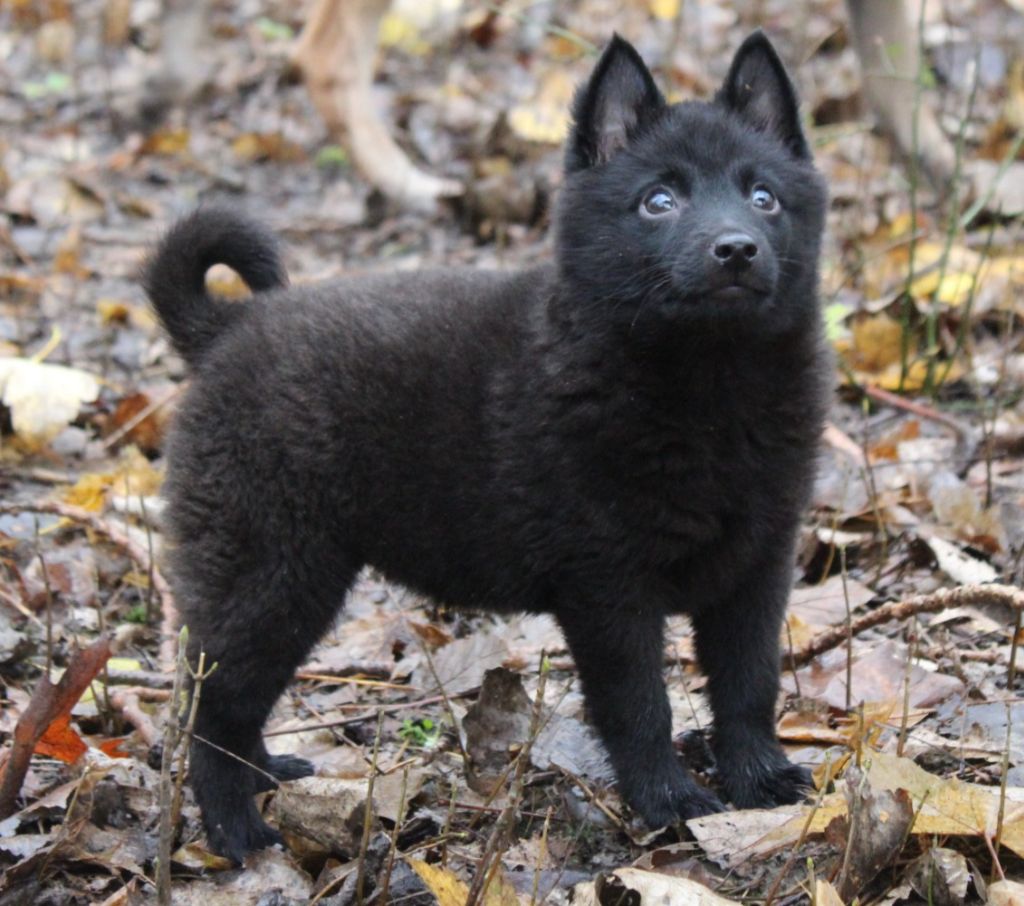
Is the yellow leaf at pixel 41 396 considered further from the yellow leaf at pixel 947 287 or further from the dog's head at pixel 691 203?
the yellow leaf at pixel 947 287

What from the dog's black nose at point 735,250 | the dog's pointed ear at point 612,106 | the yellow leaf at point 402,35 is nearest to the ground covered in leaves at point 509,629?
the dog's black nose at point 735,250

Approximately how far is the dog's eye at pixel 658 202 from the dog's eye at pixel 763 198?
0.62 feet

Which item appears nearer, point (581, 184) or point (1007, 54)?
point (581, 184)

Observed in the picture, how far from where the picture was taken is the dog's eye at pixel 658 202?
137 inches

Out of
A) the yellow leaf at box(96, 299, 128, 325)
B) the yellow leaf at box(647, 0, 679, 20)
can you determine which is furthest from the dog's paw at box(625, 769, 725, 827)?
the yellow leaf at box(647, 0, 679, 20)

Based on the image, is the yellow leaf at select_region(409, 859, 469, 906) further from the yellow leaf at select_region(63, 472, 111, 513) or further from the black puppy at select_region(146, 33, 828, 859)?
the yellow leaf at select_region(63, 472, 111, 513)

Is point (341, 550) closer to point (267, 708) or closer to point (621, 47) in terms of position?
point (267, 708)

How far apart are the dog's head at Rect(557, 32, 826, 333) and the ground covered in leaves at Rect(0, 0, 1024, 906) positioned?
866 millimetres

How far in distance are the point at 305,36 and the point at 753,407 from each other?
4.83m

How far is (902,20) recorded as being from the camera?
6594 mm

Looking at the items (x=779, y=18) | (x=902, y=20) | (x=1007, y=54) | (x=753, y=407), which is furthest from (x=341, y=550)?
(x=779, y=18)

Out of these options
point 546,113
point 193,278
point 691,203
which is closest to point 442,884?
point 691,203

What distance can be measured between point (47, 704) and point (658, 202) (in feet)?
5.75

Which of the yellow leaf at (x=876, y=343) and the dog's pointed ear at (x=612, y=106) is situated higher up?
the dog's pointed ear at (x=612, y=106)
